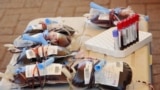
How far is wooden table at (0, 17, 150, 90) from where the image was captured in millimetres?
1233

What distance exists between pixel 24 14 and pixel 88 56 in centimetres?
132

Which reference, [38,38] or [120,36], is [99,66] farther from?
[38,38]

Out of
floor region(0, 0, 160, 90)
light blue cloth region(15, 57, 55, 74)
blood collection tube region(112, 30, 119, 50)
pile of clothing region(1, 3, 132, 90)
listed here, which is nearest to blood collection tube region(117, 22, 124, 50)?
blood collection tube region(112, 30, 119, 50)

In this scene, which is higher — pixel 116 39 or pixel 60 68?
pixel 116 39

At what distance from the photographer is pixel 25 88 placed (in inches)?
48.0

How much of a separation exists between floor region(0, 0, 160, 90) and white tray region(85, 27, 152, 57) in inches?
31.5

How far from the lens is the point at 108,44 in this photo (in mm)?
1402

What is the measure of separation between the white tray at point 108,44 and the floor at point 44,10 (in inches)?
31.5

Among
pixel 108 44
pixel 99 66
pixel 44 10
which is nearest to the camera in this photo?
pixel 99 66

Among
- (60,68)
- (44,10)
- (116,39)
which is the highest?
(44,10)

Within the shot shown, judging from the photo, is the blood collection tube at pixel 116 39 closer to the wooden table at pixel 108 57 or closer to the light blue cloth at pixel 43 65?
the wooden table at pixel 108 57

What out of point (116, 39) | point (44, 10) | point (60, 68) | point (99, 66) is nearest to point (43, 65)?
point (60, 68)

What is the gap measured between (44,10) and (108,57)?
53.3 inches

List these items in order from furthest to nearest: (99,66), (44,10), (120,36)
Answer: (44,10), (120,36), (99,66)
